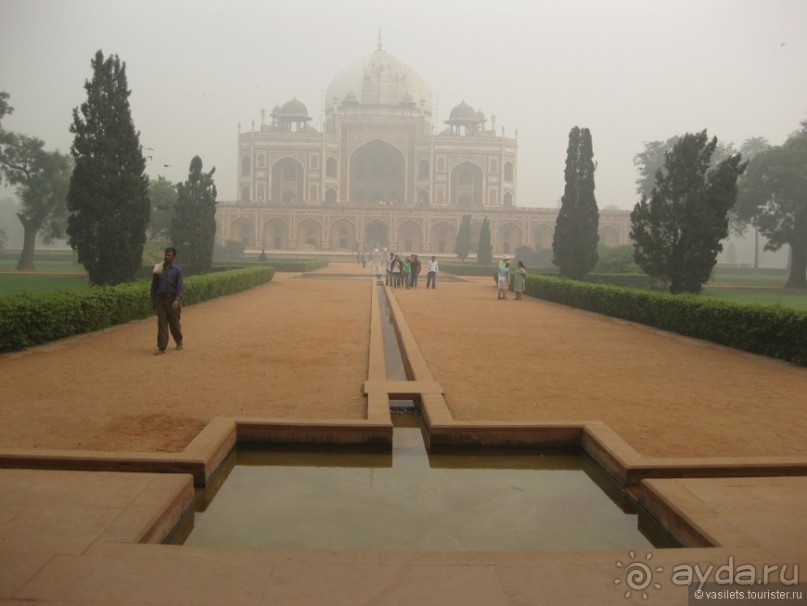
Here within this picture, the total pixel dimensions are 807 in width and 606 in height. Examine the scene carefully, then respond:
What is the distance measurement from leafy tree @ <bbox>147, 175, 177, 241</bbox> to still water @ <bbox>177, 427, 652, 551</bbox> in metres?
23.0

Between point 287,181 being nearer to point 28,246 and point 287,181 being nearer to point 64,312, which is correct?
point 28,246

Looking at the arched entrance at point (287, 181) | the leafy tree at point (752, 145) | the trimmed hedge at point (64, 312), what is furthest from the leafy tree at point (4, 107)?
the leafy tree at point (752, 145)

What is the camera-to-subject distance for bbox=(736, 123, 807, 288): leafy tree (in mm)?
23500

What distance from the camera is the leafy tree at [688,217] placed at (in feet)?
38.2

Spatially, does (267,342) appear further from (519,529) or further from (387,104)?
(387,104)

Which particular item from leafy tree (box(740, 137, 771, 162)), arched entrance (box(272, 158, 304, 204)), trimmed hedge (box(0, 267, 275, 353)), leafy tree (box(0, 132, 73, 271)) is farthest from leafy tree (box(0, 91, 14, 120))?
leafy tree (box(740, 137, 771, 162))

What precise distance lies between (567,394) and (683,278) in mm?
7764

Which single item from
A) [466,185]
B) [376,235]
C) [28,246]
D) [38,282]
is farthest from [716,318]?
[466,185]

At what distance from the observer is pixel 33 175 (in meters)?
24.0

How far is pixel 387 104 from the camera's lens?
49156 millimetres

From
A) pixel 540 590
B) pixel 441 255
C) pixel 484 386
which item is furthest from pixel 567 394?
pixel 441 255

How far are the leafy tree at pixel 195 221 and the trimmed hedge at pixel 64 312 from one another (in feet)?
25.3

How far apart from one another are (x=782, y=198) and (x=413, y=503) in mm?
25004

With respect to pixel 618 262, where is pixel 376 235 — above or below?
above
